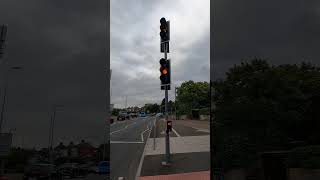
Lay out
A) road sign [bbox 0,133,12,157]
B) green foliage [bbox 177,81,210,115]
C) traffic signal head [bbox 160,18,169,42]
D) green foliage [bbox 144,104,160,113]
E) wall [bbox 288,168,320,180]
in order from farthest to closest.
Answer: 1. green foliage [bbox 144,104,160,113]
2. green foliage [bbox 177,81,210,115]
3. traffic signal head [bbox 160,18,169,42]
4. wall [bbox 288,168,320,180]
5. road sign [bbox 0,133,12,157]

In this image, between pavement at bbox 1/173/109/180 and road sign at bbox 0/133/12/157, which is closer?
road sign at bbox 0/133/12/157

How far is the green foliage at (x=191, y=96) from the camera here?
3411 inches

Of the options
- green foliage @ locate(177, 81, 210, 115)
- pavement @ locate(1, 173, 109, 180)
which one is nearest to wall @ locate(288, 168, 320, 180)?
pavement @ locate(1, 173, 109, 180)

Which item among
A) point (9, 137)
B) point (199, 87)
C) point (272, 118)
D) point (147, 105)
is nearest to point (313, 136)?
point (272, 118)

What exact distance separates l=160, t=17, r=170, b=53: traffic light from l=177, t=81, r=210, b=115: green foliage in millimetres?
67882

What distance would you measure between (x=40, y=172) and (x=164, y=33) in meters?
6.53

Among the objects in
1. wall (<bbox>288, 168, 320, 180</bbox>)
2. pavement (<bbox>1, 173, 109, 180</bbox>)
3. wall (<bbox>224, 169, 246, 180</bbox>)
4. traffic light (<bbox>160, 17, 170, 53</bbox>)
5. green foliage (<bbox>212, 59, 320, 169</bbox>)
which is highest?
traffic light (<bbox>160, 17, 170, 53</bbox>)

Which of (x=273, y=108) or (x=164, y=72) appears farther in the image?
(x=164, y=72)

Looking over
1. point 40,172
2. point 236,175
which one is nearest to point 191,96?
point 40,172

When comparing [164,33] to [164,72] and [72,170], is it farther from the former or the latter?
[72,170]

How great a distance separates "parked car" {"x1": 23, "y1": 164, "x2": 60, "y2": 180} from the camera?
12458mm

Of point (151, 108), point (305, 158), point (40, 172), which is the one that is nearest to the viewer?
point (305, 158)

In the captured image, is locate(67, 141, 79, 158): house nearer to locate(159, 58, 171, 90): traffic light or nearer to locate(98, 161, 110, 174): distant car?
locate(98, 161, 110, 174): distant car

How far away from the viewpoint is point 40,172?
12.7 meters
